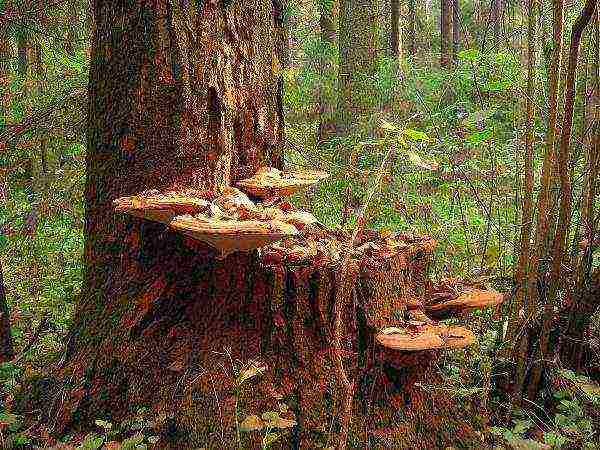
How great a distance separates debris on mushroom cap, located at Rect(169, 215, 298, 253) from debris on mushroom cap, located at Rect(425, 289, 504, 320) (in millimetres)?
1245

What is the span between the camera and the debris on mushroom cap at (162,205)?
2.30 meters

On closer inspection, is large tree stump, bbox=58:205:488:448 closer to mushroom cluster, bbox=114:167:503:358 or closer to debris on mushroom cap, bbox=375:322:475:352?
mushroom cluster, bbox=114:167:503:358

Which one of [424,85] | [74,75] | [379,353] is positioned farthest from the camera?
[424,85]

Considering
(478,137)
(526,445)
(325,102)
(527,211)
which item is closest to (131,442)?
(526,445)

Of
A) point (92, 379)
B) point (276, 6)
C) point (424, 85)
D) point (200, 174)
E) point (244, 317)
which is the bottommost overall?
point (92, 379)

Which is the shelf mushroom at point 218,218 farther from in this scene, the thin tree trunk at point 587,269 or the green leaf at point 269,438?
the thin tree trunk at point 587,269

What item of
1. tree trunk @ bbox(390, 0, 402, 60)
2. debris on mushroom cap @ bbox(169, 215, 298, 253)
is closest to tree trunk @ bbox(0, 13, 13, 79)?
debris on mushroom cap @ bbox(169, 215, 298, 253)

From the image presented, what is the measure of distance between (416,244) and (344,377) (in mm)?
886

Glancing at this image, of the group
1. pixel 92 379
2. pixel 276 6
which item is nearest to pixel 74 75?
pixel 276 6

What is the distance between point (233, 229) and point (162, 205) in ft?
1.38

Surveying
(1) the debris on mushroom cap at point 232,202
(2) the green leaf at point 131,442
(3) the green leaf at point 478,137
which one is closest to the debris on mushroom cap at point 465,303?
(1) the debris on mushroom cap at point 232,202

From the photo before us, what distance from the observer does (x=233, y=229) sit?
2.07 metres

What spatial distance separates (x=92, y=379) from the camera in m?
2.88

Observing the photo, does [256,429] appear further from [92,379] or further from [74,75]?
[74,75]
